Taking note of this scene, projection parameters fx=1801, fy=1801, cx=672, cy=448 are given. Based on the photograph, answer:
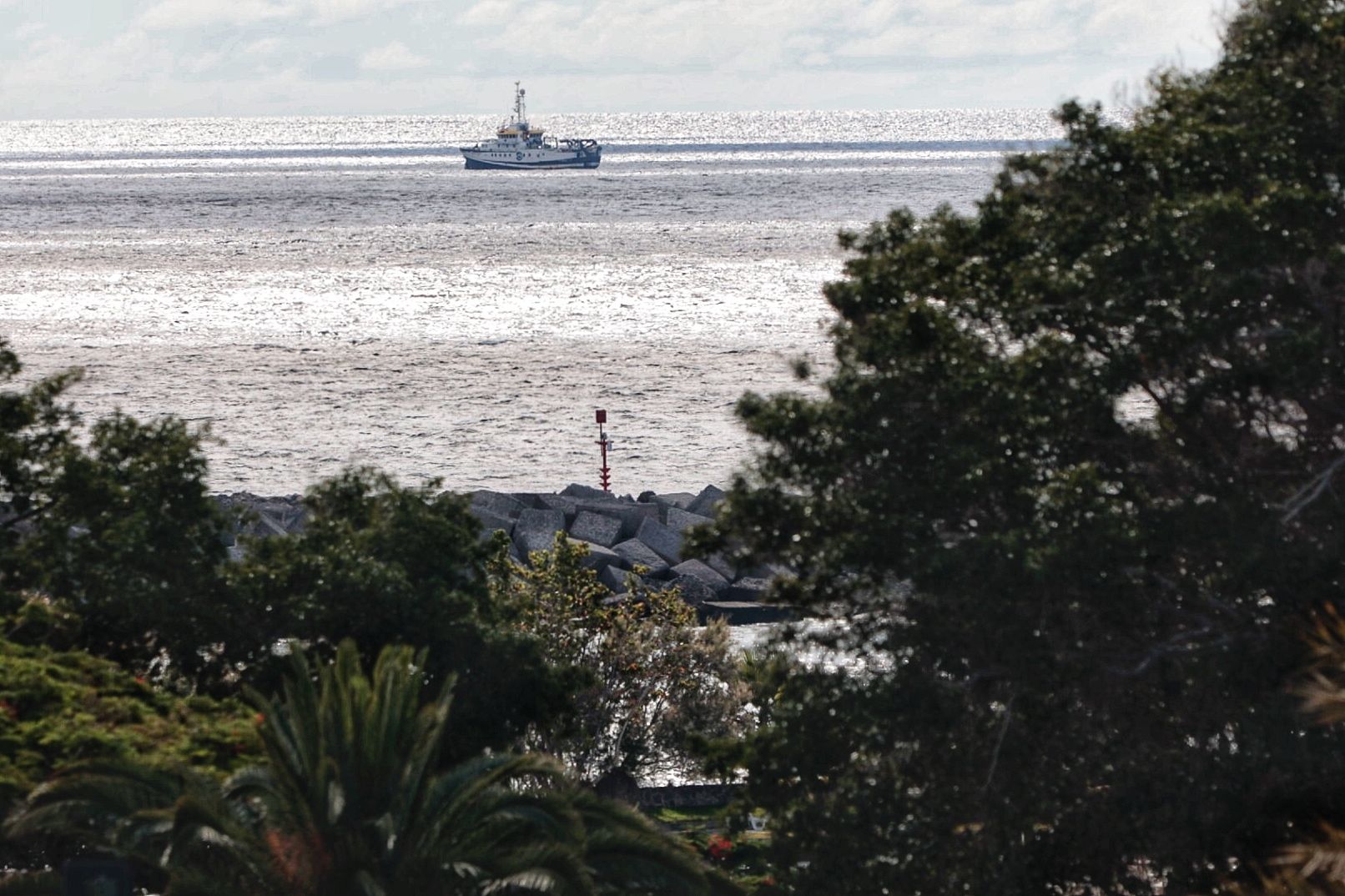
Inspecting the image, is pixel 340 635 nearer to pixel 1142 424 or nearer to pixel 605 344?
pixel 1142 424

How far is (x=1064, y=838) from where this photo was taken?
10.7 m

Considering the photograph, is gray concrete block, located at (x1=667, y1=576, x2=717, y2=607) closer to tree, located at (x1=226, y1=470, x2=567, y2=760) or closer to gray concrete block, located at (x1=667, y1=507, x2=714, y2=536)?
gray concrete block, located at (x1=667, y1=507, x2=714, y2=536)

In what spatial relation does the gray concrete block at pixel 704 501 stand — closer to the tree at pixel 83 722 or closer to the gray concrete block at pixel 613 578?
the gray concrete block at pixel 613 578

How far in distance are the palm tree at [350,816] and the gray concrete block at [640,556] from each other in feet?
53.4

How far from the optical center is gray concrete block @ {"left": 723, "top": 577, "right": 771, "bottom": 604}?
26375 mm

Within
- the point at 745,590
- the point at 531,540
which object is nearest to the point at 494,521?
the point at 531,540

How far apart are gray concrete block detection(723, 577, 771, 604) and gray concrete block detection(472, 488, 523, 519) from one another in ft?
15.8

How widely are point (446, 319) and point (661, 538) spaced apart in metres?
45.4

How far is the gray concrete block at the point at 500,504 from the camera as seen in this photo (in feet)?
99.1

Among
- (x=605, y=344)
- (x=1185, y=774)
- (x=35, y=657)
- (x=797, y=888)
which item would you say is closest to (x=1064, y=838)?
(x=1185, y=774)

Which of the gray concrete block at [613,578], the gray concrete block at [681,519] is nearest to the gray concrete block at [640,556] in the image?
the gray concrete block at [613,578]

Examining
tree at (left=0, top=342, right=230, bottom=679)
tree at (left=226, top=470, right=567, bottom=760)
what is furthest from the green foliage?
tree at (left=226, top=470, right=567, bottom=760)

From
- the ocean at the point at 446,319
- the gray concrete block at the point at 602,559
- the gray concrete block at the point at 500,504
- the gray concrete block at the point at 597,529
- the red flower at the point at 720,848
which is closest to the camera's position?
the red flower at the point at 720,848

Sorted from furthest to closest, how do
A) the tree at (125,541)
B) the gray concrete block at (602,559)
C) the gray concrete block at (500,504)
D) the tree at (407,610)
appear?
the gray concrete block at (500,504), the gray concrete block at (602,559), the tree at (125,541), the tree at (407,610)
